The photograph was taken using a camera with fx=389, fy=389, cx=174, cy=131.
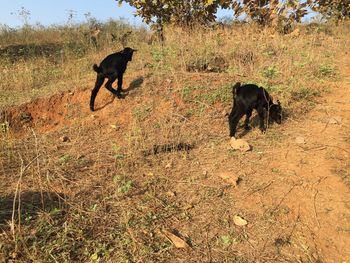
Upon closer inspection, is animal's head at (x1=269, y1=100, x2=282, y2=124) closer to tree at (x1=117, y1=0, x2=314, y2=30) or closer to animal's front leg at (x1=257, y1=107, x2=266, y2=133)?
animal's front leg at (x1=257, y1=107, x2=266, y2=133)

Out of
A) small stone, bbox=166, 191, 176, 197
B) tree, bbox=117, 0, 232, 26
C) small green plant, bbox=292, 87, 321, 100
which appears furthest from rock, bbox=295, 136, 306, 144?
tree, bbox=117, 0, 232, 26

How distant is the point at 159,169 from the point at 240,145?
1121 mm

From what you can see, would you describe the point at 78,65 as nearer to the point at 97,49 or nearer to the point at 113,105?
the point at 97,49

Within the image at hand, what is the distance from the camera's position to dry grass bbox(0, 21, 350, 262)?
3.13 metres

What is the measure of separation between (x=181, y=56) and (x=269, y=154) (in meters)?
3.67

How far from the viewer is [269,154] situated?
471 centimetres

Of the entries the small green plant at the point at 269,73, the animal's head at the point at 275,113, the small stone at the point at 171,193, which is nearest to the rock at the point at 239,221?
the small stone at the point at 171,193

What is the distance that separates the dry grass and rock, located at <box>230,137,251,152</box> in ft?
0.38

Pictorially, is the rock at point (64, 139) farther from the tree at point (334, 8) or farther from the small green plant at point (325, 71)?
the tree at point (334, 8)

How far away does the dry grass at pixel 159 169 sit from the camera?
313 centimetres

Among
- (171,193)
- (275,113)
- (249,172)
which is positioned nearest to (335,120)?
(275,113)

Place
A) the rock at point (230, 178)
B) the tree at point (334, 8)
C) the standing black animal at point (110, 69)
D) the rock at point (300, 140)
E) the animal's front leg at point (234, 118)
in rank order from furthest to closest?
the tree at point (334, 8) → the standing black animal at point (110, 69) → the animal's front leg at point (234, 118) → the rock at point (300, 140) → the rock at point (230, 178)

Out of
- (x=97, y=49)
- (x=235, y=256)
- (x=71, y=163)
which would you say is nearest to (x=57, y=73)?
(x=97, y=49)

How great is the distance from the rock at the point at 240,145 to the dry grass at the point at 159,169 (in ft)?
0.38
